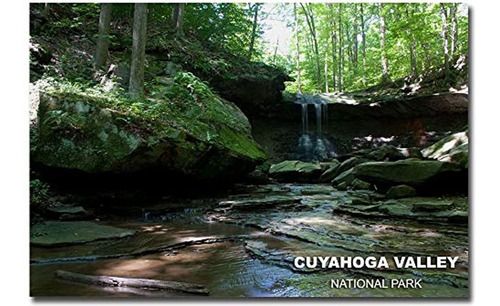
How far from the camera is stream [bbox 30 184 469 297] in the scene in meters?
2.85

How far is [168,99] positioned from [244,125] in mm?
2193

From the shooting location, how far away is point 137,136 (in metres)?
6.01

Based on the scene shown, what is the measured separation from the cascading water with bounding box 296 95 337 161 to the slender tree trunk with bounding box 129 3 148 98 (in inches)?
344

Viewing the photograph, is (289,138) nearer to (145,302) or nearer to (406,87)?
(406,87)

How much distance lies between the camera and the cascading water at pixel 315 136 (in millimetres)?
14922

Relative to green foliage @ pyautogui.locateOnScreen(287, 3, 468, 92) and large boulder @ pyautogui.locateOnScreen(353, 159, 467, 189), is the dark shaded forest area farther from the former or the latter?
green foliage @ pyautogui.locateOnScreen(287, 3, 468, 92)

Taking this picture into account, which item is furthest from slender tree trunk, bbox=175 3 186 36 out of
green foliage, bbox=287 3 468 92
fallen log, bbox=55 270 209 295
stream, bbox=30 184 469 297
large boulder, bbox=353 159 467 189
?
fallen log, bbox=55 270 209 295

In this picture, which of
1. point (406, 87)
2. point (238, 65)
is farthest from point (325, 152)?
point (238, 65)

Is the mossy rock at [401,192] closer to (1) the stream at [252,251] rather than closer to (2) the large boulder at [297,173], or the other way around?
(1) the stream at [252,251]

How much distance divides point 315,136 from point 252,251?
12.0 meters

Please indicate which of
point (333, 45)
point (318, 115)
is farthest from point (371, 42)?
point (318, 115)

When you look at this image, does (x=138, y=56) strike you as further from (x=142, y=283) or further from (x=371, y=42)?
(x=371, y=42)

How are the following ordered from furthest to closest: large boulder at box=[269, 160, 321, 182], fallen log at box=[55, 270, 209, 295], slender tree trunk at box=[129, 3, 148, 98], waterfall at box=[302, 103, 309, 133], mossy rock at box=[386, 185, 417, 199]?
waterfall at box=[302, 103, 309, 133] < large boulder at box=[269, 160, 321, 182] < slender tree trunk at box=[129, 3, 148, 98] < mossy rock at box=[386, 185, 417, 199] < fallen log at box=[55, 270, 209, 295]

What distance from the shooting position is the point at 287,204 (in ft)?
21.5
